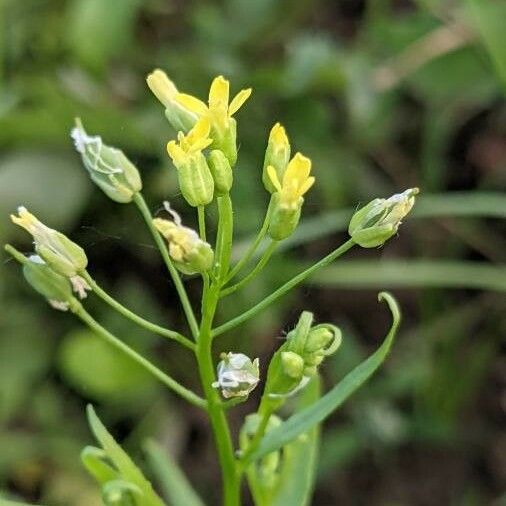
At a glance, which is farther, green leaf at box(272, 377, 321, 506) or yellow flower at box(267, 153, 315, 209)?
green leaf at box(272, 377, 321, 506)

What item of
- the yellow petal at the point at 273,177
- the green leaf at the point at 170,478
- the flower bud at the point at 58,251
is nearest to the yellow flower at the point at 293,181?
the yellow petal at the point at 273,177

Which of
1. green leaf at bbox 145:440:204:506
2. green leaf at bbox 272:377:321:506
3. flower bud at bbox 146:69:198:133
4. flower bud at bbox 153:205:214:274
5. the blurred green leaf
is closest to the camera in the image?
flower bud at bbox 153:205:214:274

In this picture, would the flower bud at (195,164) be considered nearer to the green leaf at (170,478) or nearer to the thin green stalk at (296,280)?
the thin green stalk at (296,280)

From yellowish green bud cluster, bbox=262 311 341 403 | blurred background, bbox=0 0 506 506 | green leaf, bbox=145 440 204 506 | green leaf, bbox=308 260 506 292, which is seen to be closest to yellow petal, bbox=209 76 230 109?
yellowish green bud cluster, bbox=262 311 341 403

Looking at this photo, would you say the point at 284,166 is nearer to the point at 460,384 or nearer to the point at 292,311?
the point at 292,311

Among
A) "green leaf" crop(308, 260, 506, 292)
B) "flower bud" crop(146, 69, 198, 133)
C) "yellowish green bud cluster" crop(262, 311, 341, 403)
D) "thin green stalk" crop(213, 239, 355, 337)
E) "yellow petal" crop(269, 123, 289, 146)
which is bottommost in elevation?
"green leaf" crop(308, 260, 506, 292)

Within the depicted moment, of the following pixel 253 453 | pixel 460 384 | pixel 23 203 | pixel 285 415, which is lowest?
pixel 460 384

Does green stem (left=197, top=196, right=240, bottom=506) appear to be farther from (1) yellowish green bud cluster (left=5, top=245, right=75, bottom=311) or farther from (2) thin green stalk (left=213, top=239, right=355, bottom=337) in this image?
(1) yellowish green bud cluster (left=5, top=245, right=75, bottom=311)

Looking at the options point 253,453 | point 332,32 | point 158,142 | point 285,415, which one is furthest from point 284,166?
point 332,32
